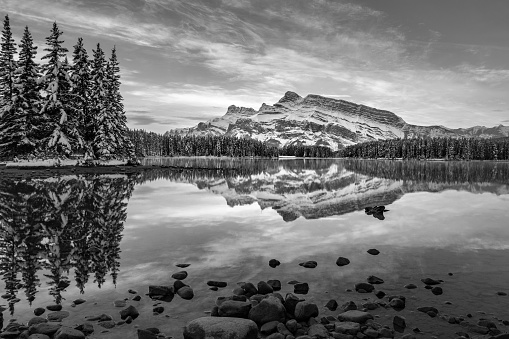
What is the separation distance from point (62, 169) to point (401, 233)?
1885 inches

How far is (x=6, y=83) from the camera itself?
1989 inches

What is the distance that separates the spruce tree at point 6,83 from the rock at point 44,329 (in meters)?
49.6

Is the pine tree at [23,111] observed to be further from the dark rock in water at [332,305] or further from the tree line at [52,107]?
the dark rock in water at [332,305]

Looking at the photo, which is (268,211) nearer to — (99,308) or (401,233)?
(401,233)

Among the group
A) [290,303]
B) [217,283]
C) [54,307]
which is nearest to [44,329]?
[54,307]

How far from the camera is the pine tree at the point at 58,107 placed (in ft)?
164

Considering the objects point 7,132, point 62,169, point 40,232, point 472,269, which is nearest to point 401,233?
point 472,269

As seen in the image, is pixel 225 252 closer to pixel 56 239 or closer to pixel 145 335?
pixel 145 335

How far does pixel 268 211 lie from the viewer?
26281 mm

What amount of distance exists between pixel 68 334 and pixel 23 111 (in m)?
52.3

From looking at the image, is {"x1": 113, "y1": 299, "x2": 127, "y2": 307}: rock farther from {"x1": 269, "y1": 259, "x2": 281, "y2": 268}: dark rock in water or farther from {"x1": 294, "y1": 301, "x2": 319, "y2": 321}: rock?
{"x1": 269, "y1": 259, "x2": 281, "y2": 268}: dark rock in water

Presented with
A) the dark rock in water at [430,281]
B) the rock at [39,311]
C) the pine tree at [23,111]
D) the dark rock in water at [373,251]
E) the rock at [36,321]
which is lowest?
the dark rock in water at [373,251]

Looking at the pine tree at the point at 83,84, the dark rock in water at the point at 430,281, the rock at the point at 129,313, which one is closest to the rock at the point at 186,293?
the rock at the point at 129,313

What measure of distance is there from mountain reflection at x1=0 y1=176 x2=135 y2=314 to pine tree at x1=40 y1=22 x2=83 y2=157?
25.3 meters
